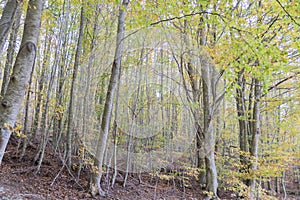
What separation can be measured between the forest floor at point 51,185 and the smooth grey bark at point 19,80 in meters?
2.01

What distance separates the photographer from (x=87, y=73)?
5234 mm

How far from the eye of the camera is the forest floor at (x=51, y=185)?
3438 millimetres

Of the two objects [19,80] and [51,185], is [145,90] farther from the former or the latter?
[19,80]

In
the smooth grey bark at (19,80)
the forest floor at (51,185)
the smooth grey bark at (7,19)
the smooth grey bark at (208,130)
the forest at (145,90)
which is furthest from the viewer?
the smooth grey bark at (208,130)

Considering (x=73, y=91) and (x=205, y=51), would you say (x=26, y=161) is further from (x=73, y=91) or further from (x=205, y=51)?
(x=205, y=51)

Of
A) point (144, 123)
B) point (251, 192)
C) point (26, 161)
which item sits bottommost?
point (251, 192)

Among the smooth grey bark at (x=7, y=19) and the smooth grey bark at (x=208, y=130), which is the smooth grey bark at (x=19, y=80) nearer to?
the smooth grey bark at (x=7, y=19)

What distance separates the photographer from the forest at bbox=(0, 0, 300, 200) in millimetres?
3750

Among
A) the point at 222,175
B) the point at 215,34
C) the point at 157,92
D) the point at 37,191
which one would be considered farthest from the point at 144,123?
the point at 37,191

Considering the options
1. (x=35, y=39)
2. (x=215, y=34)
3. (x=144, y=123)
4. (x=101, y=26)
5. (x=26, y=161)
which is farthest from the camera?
(x=144, y=123)

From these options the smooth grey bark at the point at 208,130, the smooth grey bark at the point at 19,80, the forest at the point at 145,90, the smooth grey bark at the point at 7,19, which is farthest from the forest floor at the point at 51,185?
the smooth grey bark at the point at 19,80

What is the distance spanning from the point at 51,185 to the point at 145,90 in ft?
14.3

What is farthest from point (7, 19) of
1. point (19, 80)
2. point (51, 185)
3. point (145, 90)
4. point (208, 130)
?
point (145, 90)

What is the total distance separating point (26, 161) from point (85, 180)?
138 cm
